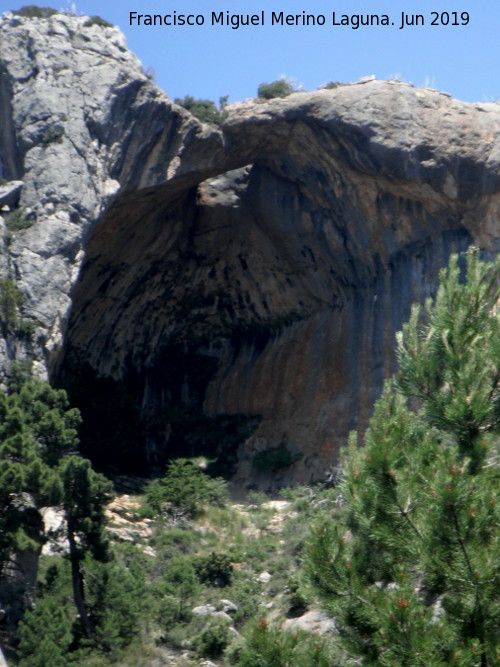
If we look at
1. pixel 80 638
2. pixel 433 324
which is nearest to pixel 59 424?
pixel 80 638

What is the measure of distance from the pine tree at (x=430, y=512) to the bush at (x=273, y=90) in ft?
58.5

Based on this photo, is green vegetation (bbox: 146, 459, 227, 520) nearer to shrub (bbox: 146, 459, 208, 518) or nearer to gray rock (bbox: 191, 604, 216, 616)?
shrub (bbox: 146, 459, 208, 518)

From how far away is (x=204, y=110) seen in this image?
28125 millimetres

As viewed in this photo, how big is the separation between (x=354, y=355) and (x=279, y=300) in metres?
3.92

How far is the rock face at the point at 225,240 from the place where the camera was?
25453 millimetres

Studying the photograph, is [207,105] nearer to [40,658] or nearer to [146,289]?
[146,289]

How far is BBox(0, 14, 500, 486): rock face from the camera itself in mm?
25453

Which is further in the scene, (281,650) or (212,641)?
(212,641)

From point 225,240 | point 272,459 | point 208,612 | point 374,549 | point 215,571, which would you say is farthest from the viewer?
point 225,240

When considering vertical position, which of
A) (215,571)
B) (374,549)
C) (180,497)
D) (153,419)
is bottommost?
(215,571)

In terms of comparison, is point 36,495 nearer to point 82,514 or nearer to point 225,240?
point 82,514

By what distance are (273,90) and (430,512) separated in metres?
20.9

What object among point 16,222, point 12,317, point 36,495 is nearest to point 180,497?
point 12,317

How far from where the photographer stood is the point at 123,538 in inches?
909
